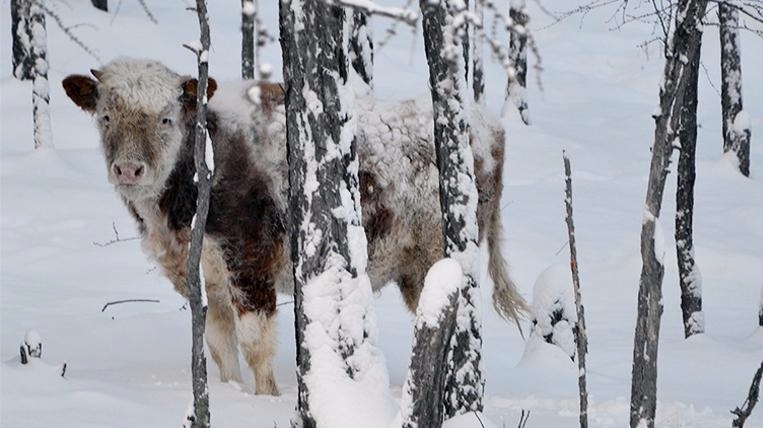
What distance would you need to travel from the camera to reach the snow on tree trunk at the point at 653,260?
5309 mm

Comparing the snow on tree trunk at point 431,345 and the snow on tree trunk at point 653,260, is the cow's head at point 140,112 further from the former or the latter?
the snow on tree trunk at point 431,345

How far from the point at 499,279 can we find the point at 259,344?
221 cm

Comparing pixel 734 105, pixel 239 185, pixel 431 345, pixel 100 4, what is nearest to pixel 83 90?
pixel 239 185

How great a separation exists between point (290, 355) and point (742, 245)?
9748 millimetres

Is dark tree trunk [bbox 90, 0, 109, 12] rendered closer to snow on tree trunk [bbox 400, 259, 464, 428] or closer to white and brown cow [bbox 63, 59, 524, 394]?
white and brown cow [bbox 63, 59, 524, 394]

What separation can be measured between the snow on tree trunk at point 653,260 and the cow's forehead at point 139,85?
3.09m

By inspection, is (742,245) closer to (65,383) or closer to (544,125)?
(544,125)

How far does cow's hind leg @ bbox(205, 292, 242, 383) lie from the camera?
26.2 ft

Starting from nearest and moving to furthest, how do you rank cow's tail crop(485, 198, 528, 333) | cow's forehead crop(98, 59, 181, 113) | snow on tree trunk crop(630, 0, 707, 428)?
1. snow on tree trunk crop(630, 0, 707, 428)
2. cow's forehead crop(98, 59, 181, 113)
3. cow's tail crop(485, 198, 528, 333)

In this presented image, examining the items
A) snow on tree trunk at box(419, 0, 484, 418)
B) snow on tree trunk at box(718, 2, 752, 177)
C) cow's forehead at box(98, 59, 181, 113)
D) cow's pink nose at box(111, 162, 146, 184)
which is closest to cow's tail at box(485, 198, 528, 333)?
cow's forehead at box(98, 59, 181, 113)

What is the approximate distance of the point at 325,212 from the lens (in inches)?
187

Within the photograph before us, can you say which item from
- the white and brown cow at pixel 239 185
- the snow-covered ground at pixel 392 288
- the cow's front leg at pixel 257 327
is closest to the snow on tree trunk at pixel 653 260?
the snow-covered ground at pixel 392 288

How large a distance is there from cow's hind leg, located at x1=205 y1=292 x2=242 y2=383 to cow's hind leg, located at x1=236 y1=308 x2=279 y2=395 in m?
0.33

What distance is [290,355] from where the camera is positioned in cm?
955
